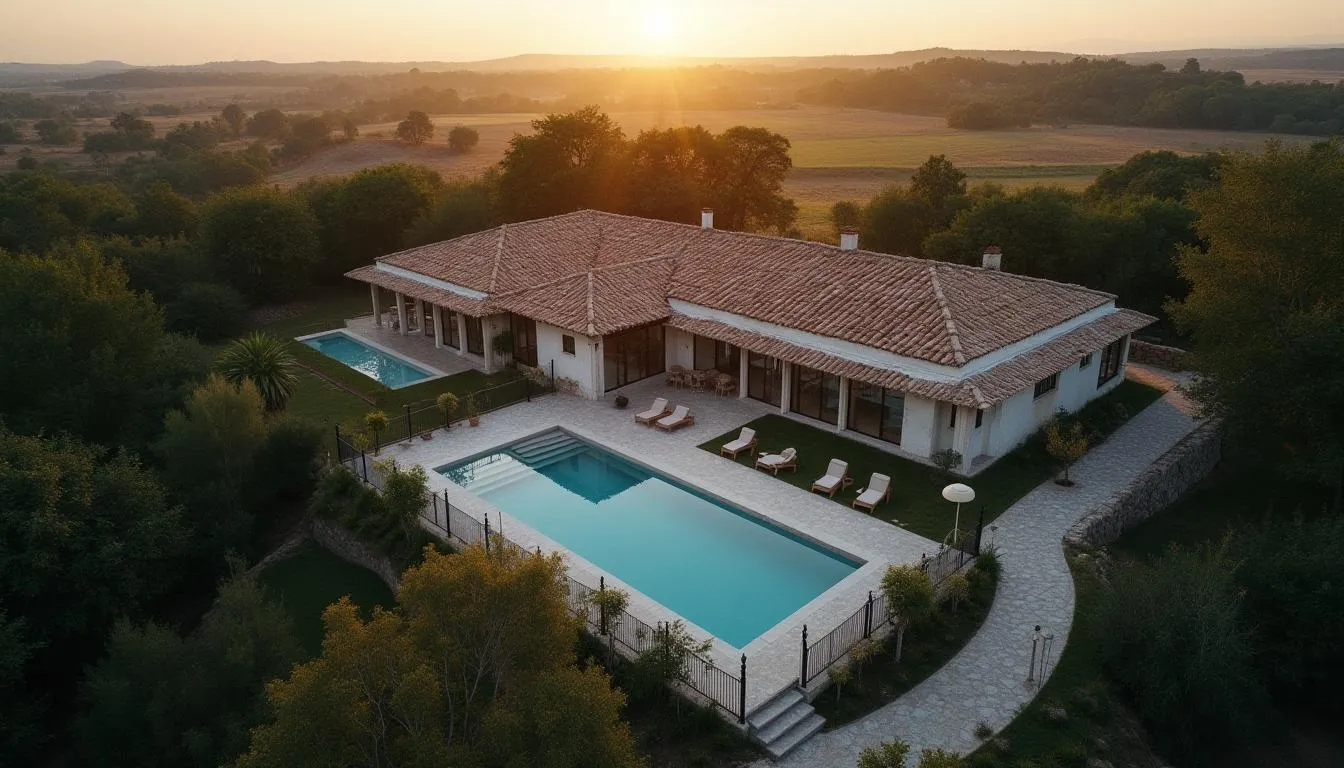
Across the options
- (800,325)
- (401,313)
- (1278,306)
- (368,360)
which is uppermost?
(1278,306)

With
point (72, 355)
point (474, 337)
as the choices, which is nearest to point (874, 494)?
point (474, 337)

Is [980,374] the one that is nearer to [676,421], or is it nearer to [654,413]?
[676,421]

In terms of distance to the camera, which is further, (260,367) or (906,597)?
(260,367)

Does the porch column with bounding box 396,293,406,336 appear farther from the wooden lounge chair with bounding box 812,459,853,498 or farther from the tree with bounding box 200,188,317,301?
the wooden lounge chair with bounding box 812,459,853,498

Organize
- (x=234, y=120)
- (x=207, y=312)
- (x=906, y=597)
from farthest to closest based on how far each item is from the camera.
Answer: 1. (x=234, y=120)
2. (x=207, y=312)
3. (x=906, y=597)

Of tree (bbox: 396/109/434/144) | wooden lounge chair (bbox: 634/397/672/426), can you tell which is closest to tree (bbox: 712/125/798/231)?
wooden lounge chair (bbox: 634/397/672/426)
